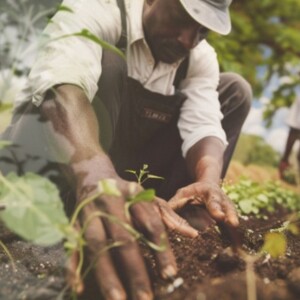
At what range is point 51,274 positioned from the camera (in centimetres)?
103

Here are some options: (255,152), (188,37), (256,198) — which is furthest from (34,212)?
(255,152)

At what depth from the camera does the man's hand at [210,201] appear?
1.28 metres

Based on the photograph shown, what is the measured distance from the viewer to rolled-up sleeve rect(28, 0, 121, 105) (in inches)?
50.1

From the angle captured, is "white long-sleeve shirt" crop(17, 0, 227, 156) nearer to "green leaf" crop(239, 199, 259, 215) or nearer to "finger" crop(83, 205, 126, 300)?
"finger" crop(83, 205, 126, 300)

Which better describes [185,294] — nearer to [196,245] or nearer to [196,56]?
[196,245]

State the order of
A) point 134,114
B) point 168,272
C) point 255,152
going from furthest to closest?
point 255,152, point 134,114, point 168,272

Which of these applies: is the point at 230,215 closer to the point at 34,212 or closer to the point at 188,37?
the point at 34,212

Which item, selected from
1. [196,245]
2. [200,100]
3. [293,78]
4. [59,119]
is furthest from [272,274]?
[293,78]

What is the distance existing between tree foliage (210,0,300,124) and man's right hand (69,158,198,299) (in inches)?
168

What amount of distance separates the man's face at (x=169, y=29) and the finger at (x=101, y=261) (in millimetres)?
1068

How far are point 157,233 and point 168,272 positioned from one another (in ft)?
0.26

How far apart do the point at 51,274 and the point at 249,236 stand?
580 mm

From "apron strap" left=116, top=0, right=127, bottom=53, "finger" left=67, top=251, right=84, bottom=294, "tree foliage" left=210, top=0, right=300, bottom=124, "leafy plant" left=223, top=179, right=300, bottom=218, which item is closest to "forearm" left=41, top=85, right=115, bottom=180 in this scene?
"finger" left=67, top=251, right=84, bottom=294

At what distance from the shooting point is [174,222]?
1.09 meters
